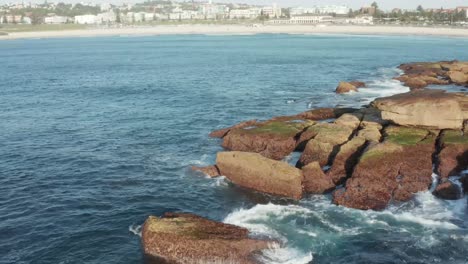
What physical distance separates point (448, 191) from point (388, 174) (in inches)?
155

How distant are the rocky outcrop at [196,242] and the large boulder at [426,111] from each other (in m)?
20.2

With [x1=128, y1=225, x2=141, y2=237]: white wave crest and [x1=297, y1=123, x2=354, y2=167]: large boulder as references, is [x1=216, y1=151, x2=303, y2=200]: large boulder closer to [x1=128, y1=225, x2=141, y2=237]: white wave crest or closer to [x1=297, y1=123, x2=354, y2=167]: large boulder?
[x1=297, y1=123, x2=354, y2=167]: large boulder

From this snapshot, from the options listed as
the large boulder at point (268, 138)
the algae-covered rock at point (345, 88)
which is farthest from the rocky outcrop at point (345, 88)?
the large boulder at point (268, 138)

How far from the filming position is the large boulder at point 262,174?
31.8m

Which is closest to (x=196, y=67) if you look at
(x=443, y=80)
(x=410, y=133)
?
(x=443, y=80)

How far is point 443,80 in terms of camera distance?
2817 inches

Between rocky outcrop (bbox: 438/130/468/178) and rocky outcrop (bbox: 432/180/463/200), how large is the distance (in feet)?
5.28

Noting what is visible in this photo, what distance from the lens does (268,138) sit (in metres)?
40.5

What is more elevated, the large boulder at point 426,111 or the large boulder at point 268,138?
the large boulder at point 426,111

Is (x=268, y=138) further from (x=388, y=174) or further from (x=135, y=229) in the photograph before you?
(x=135, y=229)

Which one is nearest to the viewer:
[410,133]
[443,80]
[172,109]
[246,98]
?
[410,133]

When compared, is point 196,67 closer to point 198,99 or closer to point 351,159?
point 198,99

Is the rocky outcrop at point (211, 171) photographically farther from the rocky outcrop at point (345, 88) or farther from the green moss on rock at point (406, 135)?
the rocky outcrop at point (345, 88)

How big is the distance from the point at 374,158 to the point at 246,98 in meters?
34.7
